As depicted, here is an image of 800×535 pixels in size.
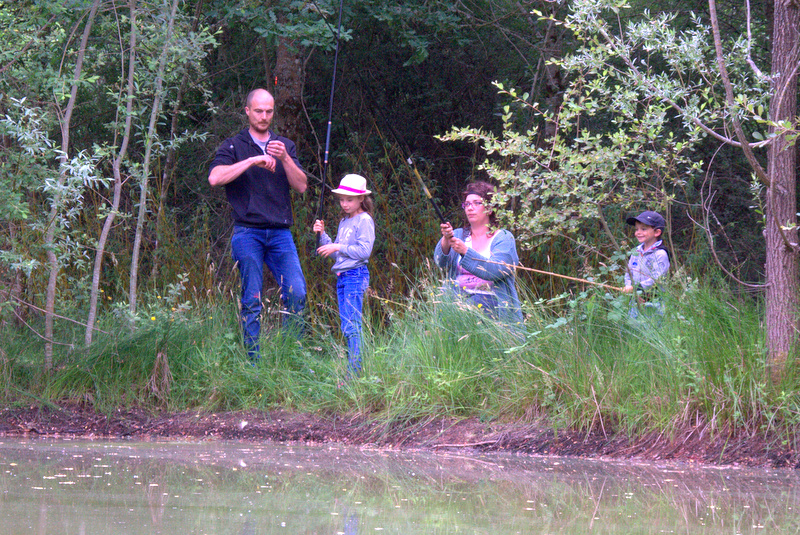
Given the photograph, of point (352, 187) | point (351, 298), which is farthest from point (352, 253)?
point (352, 187)

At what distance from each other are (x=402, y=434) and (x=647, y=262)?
6.23ft

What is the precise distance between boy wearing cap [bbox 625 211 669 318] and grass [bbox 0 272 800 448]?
Answer: 0.14 metres

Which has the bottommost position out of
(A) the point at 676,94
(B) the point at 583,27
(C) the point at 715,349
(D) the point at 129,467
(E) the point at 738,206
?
(D) the point at 129,467

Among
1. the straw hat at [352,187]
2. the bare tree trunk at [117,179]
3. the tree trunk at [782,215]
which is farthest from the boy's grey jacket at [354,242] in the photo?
the tree trunk at [782,215]

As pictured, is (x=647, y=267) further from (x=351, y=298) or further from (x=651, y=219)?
(x=351, y=298)

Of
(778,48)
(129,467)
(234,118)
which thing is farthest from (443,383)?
(234,118)

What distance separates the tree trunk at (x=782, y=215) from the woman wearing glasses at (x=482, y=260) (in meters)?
1.54

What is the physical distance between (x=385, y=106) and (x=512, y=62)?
151 cm

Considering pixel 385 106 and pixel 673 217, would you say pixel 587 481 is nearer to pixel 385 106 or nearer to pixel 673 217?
pixel 673 217

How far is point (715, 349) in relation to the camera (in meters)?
4.86

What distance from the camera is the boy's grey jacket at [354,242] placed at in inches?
242

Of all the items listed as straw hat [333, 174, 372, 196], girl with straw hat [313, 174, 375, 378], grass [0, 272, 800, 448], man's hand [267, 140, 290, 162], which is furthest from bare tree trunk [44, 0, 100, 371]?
straw hat [333, 174, 372, 196]

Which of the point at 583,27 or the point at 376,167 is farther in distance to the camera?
the point at 376,167

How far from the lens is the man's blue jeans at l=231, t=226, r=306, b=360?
620cm
